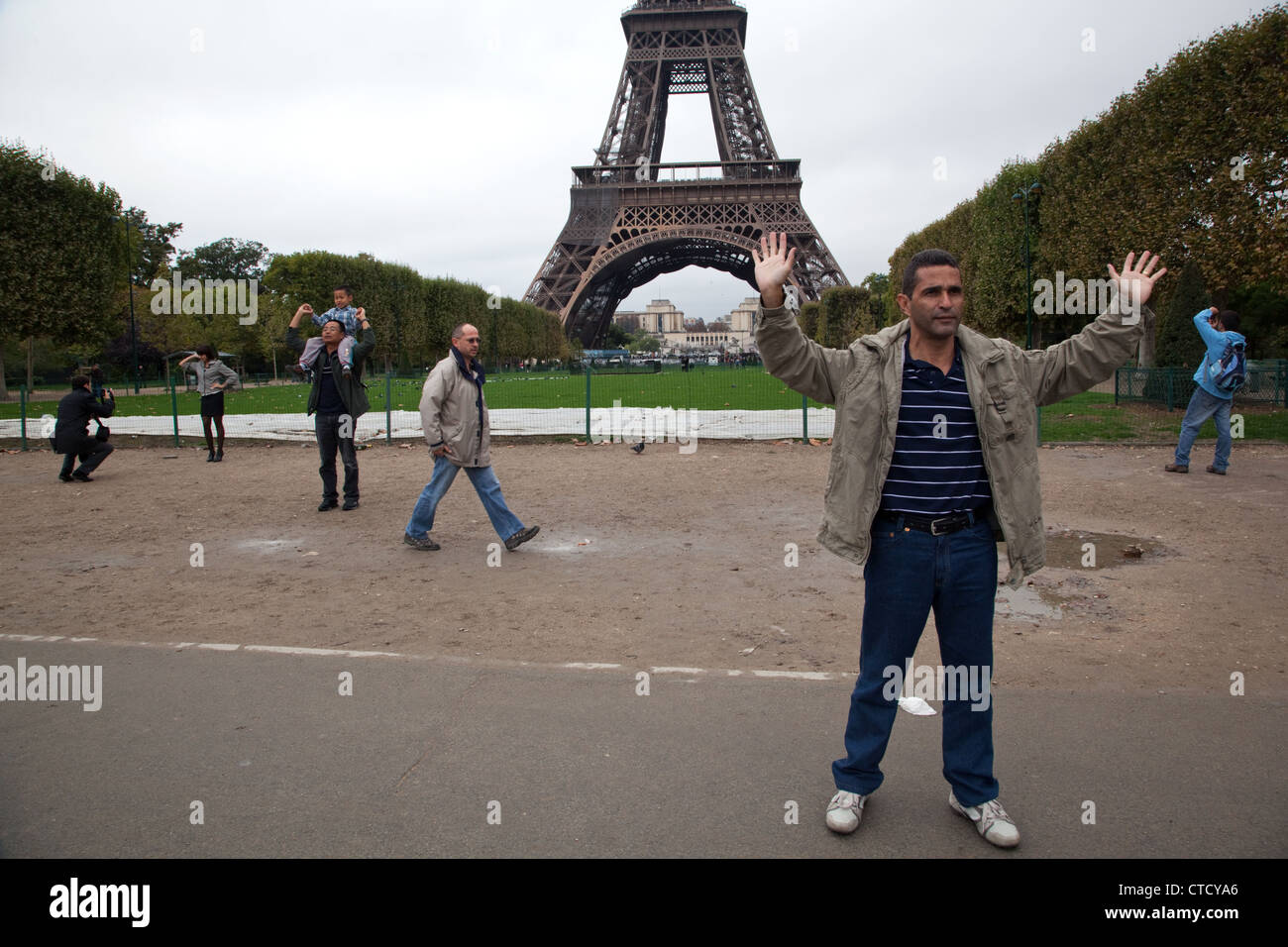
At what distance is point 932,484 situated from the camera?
2951 mm

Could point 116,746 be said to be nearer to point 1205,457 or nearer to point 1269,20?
point 1205,457

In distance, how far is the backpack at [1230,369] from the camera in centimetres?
970

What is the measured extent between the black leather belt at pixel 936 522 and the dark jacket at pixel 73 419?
1199 cm

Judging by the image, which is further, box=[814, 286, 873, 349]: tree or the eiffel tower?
the eiffel tower

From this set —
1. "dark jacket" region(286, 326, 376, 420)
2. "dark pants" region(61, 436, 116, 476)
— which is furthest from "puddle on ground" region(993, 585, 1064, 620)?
"dark pants" region(61, 436, 116, 476)

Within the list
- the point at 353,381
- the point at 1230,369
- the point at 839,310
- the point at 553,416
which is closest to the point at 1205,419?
the point at 1230,369

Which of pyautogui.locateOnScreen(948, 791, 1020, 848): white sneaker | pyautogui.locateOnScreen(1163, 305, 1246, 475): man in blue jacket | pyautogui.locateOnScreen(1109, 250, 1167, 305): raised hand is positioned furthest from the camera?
pyautogui.locateOnScreen(1163, 305, 1246, 475): man in blue jacket

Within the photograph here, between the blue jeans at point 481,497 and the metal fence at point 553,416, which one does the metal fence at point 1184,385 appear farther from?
the blue jeans at point 481,497

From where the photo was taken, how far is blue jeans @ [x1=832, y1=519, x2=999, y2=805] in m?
2.94

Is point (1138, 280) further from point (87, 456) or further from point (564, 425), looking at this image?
point (564, 425)
